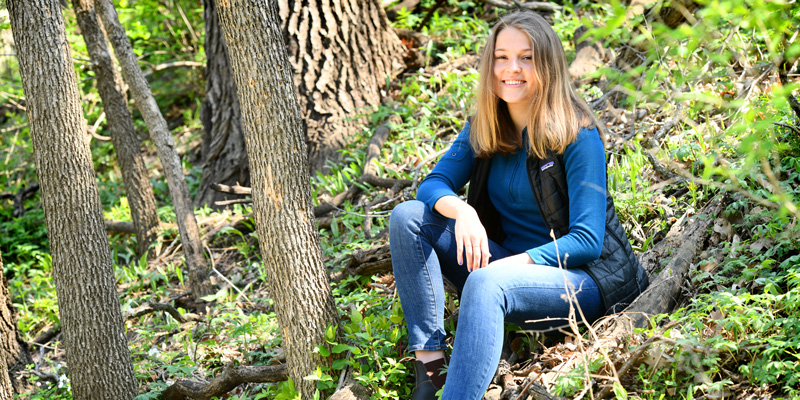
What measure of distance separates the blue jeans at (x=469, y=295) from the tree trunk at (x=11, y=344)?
2.34m

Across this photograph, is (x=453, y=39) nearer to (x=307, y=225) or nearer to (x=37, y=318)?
(x=307, y=225)

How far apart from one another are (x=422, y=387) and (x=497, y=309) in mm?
478

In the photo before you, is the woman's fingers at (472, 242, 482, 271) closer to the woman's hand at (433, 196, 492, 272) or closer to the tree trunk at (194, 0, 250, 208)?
the woman's hand at (433, 196, 492, 272)

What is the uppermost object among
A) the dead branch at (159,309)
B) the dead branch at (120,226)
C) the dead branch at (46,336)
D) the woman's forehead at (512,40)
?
the woman's forehead at (512,40)

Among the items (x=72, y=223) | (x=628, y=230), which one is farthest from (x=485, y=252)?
(x=72, y=223)

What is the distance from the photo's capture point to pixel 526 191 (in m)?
2.67

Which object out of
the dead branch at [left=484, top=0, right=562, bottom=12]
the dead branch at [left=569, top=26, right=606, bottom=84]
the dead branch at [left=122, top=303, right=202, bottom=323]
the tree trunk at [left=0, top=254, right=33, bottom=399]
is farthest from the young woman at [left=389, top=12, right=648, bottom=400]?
the dead branch at [left=484, top=0, right=562, bottom=12]

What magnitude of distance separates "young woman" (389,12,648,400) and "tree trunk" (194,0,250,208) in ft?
9.71

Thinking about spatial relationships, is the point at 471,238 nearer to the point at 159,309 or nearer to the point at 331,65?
the point at 159,309

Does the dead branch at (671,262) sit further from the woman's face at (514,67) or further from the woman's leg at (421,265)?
the woman's face at (514,67)

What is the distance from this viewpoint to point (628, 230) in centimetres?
325

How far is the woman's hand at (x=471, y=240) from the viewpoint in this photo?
2496 mm

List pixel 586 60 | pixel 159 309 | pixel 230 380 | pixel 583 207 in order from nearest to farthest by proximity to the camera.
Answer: pixel 583 207 → pixel 230 380 → pixel 159 309 → pixel 586 60

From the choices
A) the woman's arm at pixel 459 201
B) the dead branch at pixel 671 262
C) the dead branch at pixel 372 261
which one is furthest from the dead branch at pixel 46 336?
the dead branch at pixel 671 262
